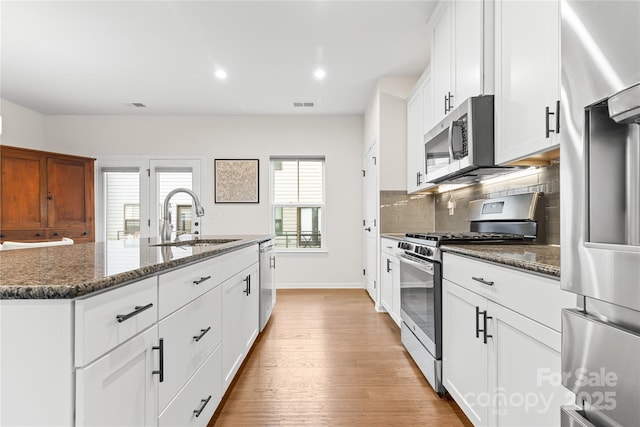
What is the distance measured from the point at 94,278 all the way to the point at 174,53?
335cm

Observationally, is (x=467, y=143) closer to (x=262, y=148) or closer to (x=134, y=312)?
(x=134, y=312)

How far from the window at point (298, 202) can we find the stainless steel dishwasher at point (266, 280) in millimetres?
1852

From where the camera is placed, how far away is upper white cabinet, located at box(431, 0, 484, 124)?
201 centimetres

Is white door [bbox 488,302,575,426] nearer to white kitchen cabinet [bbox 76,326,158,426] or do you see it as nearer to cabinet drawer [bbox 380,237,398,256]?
white kitchen cabinet [bbox 76,326,158,426]

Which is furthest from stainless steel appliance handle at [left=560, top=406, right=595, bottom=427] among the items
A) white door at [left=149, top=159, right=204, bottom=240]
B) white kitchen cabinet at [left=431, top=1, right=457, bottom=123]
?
white door at [left=149, top=159, right=204, bottom=240]

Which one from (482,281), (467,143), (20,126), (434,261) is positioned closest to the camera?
(482,281)

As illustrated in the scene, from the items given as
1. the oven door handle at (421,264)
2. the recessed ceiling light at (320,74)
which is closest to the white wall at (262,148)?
the recessed ceiling light at (320,74)

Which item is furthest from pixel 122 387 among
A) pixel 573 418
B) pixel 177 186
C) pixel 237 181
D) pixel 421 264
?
pixel 177 186

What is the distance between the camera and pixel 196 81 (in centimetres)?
414

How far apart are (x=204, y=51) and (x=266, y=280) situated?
2378 millimetres

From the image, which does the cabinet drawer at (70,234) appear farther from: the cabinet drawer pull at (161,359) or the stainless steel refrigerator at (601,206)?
the stainless steel refrigerator at (601,206)

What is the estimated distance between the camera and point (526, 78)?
168cm

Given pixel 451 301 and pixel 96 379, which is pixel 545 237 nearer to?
pixel 451 301

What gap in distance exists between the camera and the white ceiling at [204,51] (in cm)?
277
